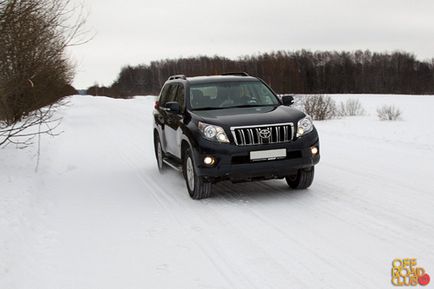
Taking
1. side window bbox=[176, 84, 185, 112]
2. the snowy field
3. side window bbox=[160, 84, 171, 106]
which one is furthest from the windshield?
side window bbox=[160, 84, 171, 106]

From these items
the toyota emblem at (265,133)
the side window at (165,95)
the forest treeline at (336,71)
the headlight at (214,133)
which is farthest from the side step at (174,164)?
the forest treeline at (336,71)

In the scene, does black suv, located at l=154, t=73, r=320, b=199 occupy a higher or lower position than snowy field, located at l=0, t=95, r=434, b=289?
higher

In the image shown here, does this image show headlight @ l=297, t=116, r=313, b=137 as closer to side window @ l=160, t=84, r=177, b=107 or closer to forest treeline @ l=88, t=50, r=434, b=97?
side window @ l=160, t=84, r=177, b=107

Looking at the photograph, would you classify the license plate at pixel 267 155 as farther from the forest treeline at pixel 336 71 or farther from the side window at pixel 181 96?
the forest treeline at pixel 336 71

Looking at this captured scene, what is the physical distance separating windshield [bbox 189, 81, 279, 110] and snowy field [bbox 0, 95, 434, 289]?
→ 4.34ft

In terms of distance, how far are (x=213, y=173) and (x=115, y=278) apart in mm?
2578

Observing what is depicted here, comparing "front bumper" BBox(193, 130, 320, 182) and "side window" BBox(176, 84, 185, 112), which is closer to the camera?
→ "front bumper" BBox(193, 130, 320, 182)

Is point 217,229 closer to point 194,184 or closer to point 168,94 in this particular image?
point 194,184

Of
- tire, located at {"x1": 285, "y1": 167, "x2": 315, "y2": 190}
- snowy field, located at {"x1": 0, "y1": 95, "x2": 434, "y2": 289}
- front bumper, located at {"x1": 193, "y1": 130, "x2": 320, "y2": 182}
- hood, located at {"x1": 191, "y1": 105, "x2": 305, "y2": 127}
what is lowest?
snowy field, located at {"x1": 0, "y1": 95, "x2": 434, "y2": 289}

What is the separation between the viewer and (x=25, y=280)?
432cm

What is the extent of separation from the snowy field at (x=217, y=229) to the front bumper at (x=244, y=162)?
400 mm

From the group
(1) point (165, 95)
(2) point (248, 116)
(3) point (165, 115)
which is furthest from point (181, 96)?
(2) point (248, 116)

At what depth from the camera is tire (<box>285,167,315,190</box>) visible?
7.12 metres

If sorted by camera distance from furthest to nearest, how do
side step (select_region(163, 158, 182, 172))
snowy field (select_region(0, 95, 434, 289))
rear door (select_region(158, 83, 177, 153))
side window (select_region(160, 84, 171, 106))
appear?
side window (select_region(160, 84, 171, 106)), rear door (select_region(158, 83, 177, 153)), side step (select_region(163, 158, 182, 172)), snowy field (select_region(0, 95, 434, 289))
